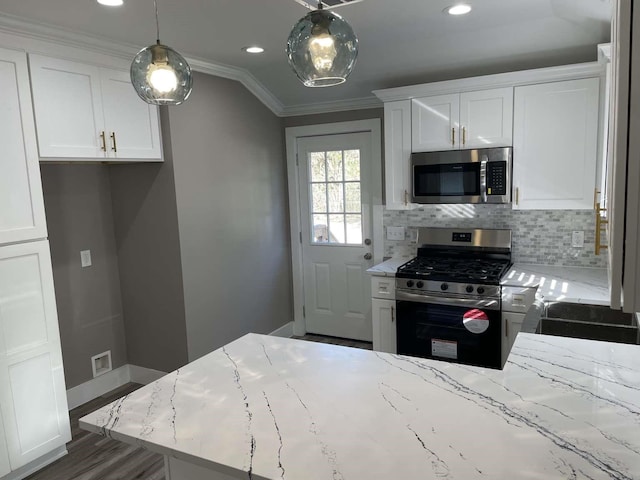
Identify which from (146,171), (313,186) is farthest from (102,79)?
(313,186)

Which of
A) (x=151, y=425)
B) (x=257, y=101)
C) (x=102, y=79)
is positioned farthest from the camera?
(x=257, y=101)

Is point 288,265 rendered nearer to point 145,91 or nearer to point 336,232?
point 336,232

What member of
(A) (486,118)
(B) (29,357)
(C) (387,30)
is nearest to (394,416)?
(B) (29,357)

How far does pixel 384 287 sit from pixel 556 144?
1532 mm

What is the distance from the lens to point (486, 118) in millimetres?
3367

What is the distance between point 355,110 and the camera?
167 inches

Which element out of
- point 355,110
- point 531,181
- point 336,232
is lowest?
point 336,232

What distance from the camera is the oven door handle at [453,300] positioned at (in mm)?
3154

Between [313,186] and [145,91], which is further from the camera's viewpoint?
[313,186]

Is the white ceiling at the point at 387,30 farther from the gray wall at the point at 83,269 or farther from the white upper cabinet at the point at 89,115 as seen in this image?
the gray wall at the point at 83,269

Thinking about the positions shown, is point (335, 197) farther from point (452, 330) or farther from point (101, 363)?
point (101, 363)

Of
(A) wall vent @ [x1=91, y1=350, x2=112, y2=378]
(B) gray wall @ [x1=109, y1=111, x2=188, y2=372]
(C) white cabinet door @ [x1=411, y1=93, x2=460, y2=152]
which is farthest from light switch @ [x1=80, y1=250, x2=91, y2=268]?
(C) white cabinet door @ [x1=411, y1=93, x2=460, y2=152]

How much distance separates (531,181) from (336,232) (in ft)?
5.97

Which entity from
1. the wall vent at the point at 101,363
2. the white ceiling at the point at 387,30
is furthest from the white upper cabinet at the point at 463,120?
the wall vent at the point at 101,363
